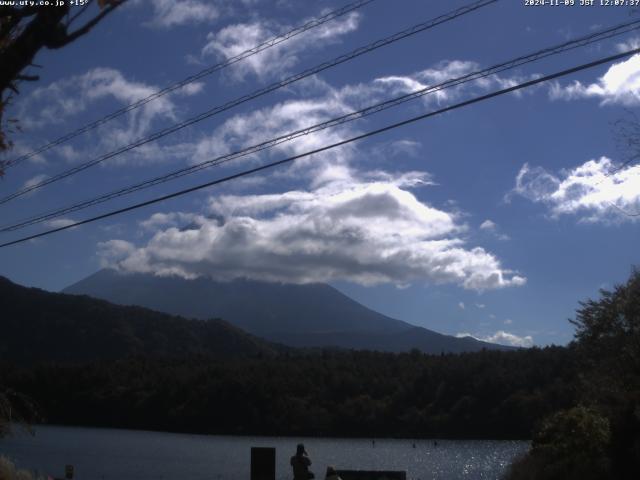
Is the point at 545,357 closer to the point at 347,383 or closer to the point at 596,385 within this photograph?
the point at 347,383

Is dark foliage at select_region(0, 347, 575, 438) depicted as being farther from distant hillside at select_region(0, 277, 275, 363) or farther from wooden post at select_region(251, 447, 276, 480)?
wooden post at select_region(251, 447, 276, 480)

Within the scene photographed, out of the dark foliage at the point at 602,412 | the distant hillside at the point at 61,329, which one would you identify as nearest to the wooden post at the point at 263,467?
the dark foliage at the point at 602,412

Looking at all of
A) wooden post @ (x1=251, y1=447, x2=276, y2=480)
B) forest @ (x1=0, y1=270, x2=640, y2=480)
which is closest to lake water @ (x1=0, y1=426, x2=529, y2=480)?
forest @ (x1=0, y1=270, x2=640, y2=480)

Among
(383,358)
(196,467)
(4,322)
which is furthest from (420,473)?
(4,322)

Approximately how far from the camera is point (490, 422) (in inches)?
4405

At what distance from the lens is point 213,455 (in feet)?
282

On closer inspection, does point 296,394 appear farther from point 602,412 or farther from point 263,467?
point 263,467

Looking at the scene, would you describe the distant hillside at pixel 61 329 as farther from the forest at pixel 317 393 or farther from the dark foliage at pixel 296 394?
the dark foliage at pixel 296 394

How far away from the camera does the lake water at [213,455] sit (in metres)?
66.0

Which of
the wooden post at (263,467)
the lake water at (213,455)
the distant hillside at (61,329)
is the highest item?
the distant hillside at (61,329)

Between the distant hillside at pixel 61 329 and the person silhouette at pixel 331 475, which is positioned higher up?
the distant hillside at pixel 61 329

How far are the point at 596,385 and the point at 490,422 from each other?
91325mm

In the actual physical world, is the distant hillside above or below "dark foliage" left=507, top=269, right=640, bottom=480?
above

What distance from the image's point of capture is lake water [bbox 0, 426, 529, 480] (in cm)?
6600
